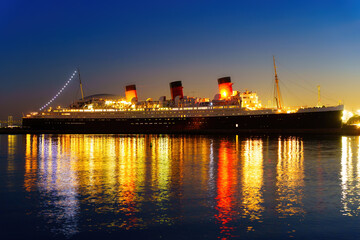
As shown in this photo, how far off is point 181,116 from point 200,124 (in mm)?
4639

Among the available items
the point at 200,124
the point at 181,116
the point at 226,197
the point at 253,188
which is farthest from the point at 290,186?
the point at 181,116

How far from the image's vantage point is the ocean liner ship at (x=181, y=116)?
68.0 meters

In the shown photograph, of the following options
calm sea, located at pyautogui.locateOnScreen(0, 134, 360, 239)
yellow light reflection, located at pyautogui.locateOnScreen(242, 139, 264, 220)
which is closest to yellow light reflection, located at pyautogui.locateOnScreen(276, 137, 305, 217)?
calm sea, located at pyautogui.locateOnScreen(0, 134, 360, 239)

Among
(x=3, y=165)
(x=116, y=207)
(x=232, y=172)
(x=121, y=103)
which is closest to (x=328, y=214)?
(x=116, y=207)

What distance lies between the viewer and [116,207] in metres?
13.0

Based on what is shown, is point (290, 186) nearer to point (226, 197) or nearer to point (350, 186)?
point (350, 186)

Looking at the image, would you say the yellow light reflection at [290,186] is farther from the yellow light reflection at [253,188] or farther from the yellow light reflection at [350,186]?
the yellow light reflection at [350,186]

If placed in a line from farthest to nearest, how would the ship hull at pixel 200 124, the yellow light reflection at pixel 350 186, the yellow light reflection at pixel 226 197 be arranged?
the ship hull at pixel 200 124 → the yellow light reflection at pixel 350 186 → the yellow light reflection at pixel 226 197

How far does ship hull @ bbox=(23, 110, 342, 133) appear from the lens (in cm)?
6744

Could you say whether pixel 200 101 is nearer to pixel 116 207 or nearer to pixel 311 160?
pixel 311 160

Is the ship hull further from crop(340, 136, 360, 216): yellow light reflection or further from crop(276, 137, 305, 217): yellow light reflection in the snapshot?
crop(276, 137, 305, 217): yellow light reflection

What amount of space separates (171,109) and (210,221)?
68.9m

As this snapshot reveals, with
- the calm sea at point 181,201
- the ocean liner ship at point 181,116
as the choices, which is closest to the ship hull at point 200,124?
the ocean liner ship at point 181,116

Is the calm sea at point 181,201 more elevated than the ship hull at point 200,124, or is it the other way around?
the ship hull at point 200,124
